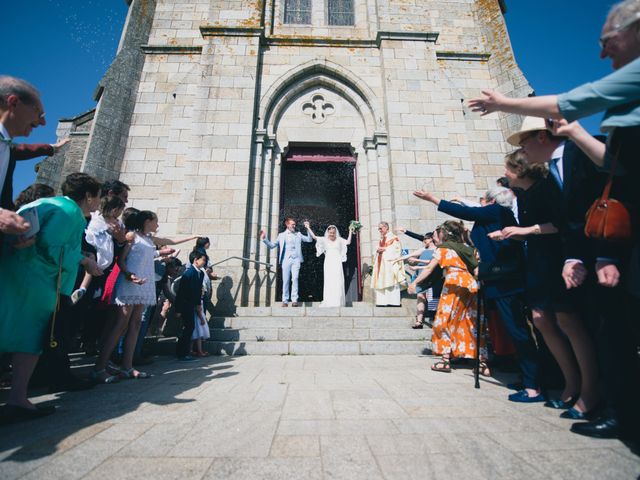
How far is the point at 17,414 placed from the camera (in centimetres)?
193

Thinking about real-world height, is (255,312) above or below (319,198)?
below

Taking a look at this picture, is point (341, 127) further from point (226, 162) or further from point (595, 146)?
point (595, 146)

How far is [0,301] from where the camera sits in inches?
77.4

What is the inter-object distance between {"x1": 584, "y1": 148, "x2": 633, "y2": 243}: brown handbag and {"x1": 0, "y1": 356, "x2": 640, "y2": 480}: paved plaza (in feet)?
3.42

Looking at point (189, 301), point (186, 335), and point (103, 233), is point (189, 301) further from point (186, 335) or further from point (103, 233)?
point (103, 233)

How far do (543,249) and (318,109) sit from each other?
7952mm

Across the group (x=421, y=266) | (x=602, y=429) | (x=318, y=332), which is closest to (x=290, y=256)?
(x=318, y=332)

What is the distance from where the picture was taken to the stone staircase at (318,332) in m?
4.82

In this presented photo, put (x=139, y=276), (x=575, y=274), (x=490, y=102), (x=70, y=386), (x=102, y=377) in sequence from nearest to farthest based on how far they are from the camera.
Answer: (x=490, y=102) < (x=575, y=274) < (x=70, y=386) < (x=102, y=377) < (x=139, y=276)

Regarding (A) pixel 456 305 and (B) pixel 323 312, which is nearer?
(A) pixel 456 305

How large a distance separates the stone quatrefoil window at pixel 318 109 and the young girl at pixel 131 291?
664 cm

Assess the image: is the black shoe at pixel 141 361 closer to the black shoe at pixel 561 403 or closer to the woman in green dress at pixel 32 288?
the woman in green dress at pixel 32 288

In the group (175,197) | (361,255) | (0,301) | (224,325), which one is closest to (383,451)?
(0,301)

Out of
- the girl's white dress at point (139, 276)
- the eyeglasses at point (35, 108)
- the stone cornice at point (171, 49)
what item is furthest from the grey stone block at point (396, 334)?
the stone cornice at point (171, 49)
